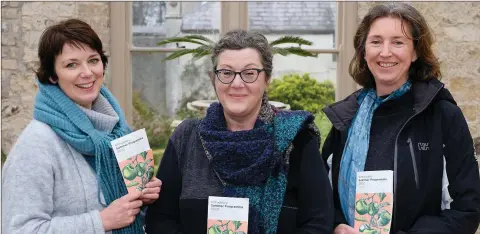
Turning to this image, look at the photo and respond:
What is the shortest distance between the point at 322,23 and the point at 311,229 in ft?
12.8

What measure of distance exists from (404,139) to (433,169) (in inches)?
6.2

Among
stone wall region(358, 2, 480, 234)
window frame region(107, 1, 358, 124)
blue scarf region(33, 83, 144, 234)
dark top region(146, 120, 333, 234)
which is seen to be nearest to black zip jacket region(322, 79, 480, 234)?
dark top region(146, 120, 333, 234)

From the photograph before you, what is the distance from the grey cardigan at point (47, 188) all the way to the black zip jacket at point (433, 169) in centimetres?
116

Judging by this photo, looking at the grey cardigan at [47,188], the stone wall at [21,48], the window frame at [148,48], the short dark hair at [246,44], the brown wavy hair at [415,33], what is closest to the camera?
the grey cardigan at [47,188]

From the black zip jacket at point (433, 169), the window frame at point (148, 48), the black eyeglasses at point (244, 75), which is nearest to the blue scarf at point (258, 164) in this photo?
the black eyeglasses at point (244, 75)

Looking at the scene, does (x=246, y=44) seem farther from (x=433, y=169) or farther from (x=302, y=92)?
(x=302, y=92)

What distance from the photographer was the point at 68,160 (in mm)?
2443

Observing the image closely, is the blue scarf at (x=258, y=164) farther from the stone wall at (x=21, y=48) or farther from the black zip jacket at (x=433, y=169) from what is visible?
the stone wall at (x=21, y=48)

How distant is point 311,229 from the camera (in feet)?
7.93

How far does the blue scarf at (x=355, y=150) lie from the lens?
2.59 metres

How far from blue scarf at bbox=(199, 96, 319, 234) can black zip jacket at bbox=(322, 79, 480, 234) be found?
44 cm

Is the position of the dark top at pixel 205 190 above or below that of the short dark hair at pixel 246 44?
below

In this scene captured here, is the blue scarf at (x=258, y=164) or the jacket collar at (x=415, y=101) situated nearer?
the blue scarf at (x=258, y=164)

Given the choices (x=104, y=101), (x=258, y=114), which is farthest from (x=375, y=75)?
(x=104, y=101)
